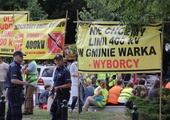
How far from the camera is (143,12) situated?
38.9ft

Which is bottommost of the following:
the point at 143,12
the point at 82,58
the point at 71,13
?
the point at 82,58

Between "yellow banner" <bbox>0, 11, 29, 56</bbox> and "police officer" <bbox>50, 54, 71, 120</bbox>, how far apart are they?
4.07 m

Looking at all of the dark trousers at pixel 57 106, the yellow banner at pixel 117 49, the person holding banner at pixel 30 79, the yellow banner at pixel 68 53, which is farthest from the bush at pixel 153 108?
the yellow banner at pixel 68 53

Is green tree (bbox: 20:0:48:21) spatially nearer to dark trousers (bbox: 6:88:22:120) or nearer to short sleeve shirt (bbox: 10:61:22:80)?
short sleeve shirt (bbox: 10:61:22:80)

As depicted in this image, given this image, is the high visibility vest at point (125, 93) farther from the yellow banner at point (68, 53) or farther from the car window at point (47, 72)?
the car window at point (47, 72)

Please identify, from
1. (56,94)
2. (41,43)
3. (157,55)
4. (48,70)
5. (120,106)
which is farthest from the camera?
(48,70)

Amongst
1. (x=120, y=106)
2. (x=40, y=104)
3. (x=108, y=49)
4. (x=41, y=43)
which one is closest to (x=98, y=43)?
(x=108, y=49)

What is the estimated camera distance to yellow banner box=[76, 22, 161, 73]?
1185 centimetres

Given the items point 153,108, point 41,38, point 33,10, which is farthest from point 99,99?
point 33,10

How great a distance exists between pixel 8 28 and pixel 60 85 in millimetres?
4802

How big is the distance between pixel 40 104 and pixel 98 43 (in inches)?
364

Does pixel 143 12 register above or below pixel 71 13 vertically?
below

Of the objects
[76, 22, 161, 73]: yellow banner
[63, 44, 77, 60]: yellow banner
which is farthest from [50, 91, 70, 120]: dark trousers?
[63, 44, 77, 60]: yellow banner

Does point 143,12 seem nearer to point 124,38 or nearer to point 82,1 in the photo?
point 124,38
